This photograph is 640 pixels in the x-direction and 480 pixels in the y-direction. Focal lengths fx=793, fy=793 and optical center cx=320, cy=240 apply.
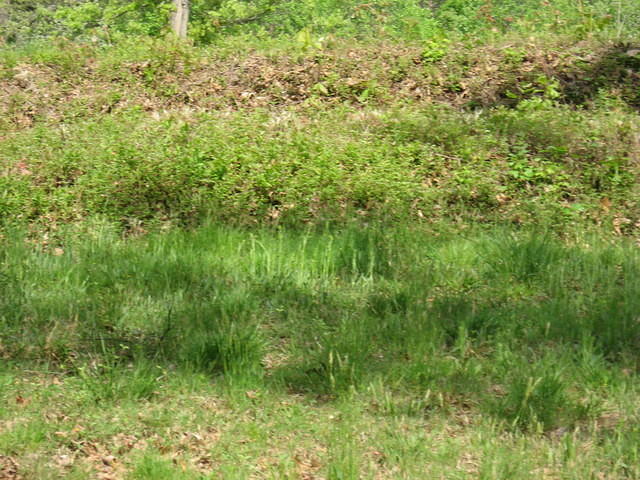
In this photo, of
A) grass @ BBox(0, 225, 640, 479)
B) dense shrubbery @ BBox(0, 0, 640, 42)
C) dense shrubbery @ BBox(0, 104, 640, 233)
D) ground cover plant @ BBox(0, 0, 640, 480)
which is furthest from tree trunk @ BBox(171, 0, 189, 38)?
grass @ BBox(0, 225, 640, 479)

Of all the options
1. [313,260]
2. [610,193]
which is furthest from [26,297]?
[610,193]

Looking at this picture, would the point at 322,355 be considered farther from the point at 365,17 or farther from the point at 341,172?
the point at 365,17

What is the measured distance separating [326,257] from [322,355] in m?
1.67

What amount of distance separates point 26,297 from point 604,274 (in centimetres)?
425

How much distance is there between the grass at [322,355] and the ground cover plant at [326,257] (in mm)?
18

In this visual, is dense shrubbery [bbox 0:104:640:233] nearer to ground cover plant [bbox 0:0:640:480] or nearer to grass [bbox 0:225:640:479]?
ground cover plant [bbox 0:0:640:480]

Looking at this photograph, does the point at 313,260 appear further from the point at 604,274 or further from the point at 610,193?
the point at 610,193

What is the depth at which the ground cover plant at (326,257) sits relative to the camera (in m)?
4.05

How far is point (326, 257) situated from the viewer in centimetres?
636

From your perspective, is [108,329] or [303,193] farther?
[303,193]

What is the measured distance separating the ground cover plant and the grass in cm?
2

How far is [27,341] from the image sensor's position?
5008 millimetres

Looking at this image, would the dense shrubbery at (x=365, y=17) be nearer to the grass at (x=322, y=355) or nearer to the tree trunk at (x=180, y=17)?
the tree trunk at (x=180, y=17)

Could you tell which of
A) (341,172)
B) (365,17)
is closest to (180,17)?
(365,17)
